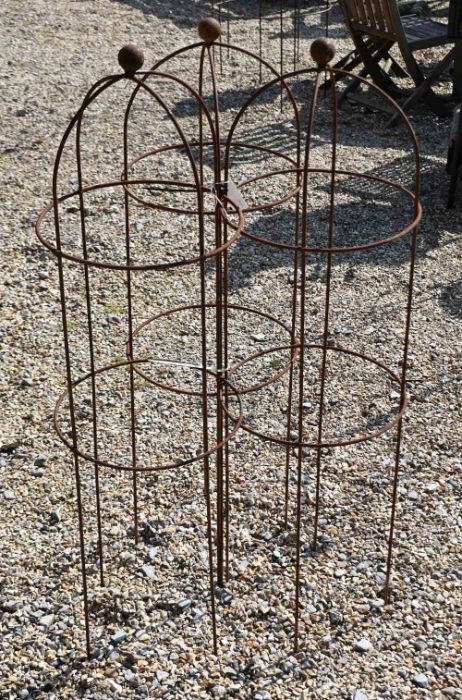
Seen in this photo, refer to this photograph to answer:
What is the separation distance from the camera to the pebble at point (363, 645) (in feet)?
9.39

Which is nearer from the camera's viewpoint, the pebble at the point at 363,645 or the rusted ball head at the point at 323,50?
the rusted ball head at the point at 323,50

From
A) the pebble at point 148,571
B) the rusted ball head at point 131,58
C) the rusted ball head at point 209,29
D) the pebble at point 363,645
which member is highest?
the rusted ball head at point 209,29

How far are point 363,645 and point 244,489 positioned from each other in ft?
2.85

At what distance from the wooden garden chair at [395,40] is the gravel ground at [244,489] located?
42.2 inches

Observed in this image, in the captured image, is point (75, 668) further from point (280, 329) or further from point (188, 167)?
point (188, 167)

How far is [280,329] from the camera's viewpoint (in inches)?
185

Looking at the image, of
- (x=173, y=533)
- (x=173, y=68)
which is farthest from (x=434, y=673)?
(x=173, y=68)

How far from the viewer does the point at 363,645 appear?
2869mm

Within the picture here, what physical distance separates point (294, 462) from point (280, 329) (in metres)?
1.10

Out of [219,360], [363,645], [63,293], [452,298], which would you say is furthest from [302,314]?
[452,298]

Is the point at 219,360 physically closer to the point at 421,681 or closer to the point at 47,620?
the point at 47,620

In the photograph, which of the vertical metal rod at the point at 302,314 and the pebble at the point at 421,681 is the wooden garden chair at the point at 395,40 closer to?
the vertical metal rod at the point at 302,314

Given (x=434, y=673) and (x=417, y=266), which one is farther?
(x=417, y=266)

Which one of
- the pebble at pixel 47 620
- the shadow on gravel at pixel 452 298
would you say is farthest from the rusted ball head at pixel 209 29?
the shadow on gravel at pixel 452 298
